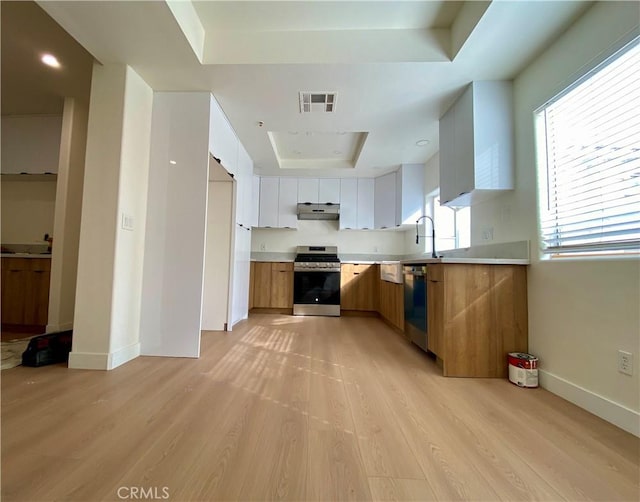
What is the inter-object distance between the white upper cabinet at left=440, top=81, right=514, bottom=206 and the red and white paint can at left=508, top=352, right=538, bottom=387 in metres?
1.28

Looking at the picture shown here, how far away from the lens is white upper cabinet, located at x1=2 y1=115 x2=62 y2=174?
11.0ft

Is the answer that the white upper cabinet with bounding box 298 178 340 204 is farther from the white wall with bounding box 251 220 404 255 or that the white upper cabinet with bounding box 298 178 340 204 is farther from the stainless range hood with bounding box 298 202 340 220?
the white wall with bounding box 251 220 404 255

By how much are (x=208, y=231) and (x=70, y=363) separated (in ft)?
5.74

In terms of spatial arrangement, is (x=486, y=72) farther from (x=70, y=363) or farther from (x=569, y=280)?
(x=70, y=363)

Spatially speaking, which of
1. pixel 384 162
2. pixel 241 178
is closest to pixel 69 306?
pixel 241 178

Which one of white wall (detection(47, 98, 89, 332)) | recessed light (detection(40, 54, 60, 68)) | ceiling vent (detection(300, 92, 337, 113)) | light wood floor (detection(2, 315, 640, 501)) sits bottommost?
light wood floor (detection(2, 315, 640, 501))

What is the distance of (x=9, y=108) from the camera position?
10.7 ft

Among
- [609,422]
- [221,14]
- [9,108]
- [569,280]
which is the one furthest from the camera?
[9,108]

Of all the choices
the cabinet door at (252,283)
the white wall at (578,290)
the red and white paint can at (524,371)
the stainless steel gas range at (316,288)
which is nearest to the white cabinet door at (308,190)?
the stainless steel gas range at (316,288)

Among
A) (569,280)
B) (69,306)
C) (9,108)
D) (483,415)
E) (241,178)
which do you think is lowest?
(483,415)

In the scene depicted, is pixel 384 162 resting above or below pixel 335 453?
above

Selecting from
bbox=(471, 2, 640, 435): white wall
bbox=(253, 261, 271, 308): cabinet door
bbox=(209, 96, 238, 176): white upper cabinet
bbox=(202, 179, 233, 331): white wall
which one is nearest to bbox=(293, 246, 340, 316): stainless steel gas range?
bbox=(253, 261, 271, 308): cabinet door

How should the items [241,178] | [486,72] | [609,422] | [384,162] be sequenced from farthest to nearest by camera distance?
1. [384,162]
2. [241,178]
3. [486,72]
4. [609,422]

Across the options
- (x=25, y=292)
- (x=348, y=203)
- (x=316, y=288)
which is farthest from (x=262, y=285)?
(x=25, y=292)
